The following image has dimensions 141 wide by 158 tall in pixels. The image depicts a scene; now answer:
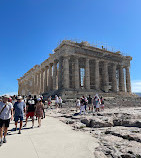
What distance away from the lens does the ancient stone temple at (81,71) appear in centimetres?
3020

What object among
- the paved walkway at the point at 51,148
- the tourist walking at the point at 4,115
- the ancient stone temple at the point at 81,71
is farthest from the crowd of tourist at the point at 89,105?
the ancient stone temple at the point at 81,71

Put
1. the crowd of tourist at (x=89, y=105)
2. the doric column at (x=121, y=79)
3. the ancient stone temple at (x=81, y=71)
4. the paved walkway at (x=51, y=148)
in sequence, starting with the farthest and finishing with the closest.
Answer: the doric column at (x=121, y=79) < the ancient stone temple at (x=81, y=71) < the crowd of tourist at (x=89, y=105) < the paved walkway at (x=51, y=148)

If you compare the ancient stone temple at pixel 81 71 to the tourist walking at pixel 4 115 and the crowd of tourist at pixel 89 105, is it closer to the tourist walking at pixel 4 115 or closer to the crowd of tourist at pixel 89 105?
the crowd of tourist at pixel 89 105

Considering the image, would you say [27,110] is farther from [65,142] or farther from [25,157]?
[25,157]

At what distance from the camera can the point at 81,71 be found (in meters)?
39.2

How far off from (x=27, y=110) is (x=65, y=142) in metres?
4.21

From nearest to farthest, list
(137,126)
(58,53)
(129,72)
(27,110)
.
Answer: (137,126)
(27,110)
(58,53)
(129,72)

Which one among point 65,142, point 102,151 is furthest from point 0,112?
point 102,151

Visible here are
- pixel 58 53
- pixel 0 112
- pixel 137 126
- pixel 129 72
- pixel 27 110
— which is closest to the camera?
pixel 0 112

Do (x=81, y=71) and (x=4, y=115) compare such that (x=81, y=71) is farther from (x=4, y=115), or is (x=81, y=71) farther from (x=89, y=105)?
(x=4, y=115)

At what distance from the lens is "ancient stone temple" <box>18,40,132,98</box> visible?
30.2 meters

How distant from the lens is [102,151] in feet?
13.0

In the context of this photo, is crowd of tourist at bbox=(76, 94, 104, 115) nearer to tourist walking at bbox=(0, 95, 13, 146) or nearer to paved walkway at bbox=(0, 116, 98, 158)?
paved walkway at bbox=(0, 116, 98, 158)

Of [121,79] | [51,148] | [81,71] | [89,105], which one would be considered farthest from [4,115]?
[121,79]
